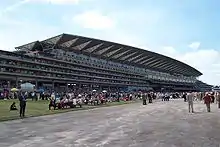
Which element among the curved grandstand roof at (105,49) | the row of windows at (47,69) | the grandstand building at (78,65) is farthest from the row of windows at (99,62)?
the row of windows at (47,69)

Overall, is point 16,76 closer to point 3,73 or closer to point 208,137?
point 3,73

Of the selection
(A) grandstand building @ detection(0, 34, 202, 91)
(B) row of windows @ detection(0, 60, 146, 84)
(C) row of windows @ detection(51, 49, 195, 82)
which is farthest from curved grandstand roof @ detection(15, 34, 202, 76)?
(B) row of windows @ detection(0, 60, 146, 84)

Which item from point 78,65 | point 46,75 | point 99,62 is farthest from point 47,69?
point 99,62

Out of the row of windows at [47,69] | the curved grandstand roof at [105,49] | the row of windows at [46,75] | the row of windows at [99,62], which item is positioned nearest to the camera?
the row of windows at [46,75]

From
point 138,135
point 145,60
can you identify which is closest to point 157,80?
point 145,60

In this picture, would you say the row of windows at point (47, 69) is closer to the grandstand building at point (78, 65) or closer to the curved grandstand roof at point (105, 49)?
the grandstand building at point (78, 65)

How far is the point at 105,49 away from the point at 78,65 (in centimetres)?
1901

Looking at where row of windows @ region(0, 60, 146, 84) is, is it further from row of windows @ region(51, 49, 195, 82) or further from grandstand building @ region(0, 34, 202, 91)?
row of windows @ region(51, 49, 195, 82)

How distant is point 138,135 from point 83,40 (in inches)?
4493

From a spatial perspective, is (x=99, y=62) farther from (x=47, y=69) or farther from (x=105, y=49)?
(x=47, y=69)

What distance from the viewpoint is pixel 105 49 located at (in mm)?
143000

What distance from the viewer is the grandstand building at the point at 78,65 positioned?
10256 cm

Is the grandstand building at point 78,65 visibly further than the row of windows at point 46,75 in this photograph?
Yes

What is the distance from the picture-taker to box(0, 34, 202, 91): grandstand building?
102562mm
